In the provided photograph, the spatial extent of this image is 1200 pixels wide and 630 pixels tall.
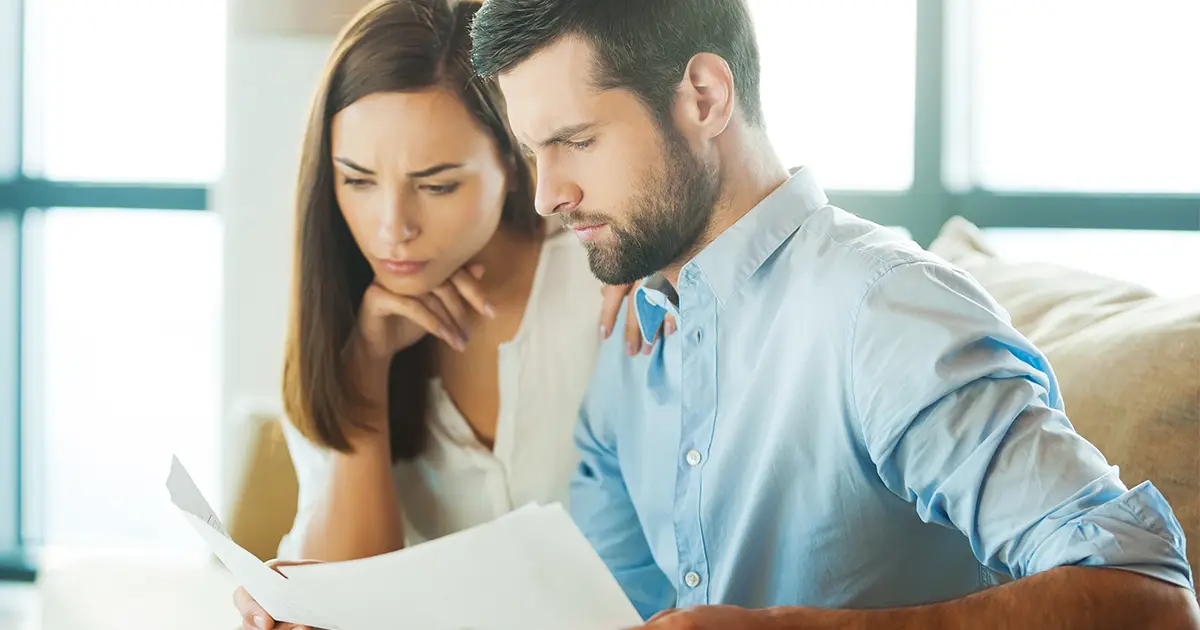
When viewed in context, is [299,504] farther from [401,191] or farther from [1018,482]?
[1018,482]

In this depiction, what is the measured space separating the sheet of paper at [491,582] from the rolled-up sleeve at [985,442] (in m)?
0.31

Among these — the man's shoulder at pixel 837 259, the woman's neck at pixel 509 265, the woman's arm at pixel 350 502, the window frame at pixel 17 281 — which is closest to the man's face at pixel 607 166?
the man's shoulder at pixel 837 259

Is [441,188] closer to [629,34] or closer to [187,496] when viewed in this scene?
[629,34]

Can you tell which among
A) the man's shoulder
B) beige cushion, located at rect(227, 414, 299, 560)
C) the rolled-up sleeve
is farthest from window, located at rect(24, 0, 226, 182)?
the rolled-up sleeve

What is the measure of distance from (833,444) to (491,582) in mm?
374

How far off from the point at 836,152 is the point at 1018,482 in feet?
2.43

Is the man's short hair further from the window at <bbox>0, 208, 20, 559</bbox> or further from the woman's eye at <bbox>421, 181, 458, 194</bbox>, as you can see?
the window at <bbox>0, 208, 20, 559</bbox>

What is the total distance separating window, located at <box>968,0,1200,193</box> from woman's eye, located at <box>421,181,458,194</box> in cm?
81

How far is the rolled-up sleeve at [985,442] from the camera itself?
34.6 inches

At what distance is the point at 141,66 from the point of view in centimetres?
168

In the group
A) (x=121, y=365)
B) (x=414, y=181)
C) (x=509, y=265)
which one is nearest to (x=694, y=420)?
(x=509, y=265)

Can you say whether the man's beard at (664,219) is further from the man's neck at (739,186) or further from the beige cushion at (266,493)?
the beige cushion at (266,493)

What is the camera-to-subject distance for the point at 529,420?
4.74ft

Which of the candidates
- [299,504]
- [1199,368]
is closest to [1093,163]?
[1199,368]
